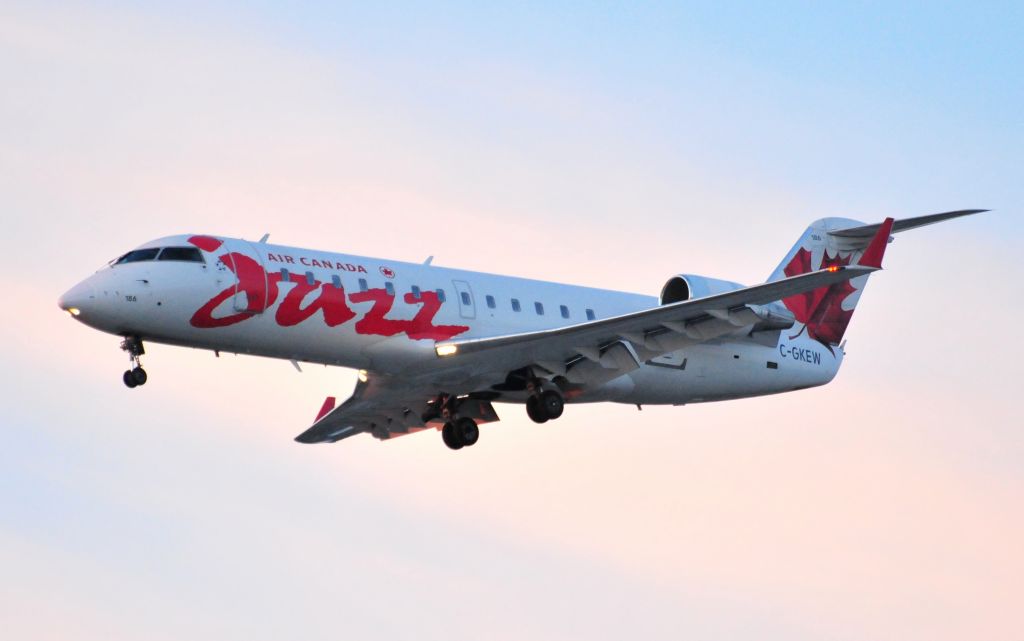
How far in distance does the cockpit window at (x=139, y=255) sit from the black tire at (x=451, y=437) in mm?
6869

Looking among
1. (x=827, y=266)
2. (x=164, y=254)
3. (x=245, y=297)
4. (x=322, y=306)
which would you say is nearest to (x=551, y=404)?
(x=322, y=306)

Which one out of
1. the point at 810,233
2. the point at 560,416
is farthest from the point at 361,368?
the point at 810,233

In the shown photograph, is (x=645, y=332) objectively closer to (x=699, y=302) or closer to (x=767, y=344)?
(x=699, y=302)

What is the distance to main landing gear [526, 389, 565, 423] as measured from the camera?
1254 inches

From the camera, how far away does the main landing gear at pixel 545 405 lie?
3186cm

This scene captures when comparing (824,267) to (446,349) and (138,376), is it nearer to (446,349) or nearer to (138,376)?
(446,349)

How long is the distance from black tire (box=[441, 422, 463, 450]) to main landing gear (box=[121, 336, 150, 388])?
21.3 feet

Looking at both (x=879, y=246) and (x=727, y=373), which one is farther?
(x=727, y=373)

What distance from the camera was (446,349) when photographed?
99.9 ft

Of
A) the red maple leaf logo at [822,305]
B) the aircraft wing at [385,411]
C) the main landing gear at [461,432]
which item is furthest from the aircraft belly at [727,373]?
the aircraft wing at [385,411]

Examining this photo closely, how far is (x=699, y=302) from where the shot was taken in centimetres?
3033

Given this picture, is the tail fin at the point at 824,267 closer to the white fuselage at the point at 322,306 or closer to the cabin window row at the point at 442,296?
the white fuselage at the point at 322,306

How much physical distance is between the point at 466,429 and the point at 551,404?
2094mm

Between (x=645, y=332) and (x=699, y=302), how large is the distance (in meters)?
1.55
